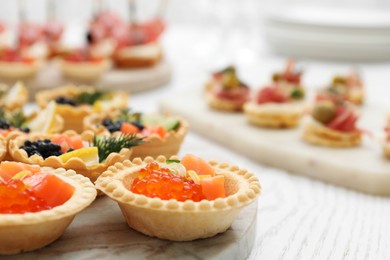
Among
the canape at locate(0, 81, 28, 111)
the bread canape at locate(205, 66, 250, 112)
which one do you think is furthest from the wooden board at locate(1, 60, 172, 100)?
the canape at locate(0, 81, 28, 111)

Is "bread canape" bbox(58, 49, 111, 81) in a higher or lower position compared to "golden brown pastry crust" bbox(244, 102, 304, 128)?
higher

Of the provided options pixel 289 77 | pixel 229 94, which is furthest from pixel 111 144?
pixel 289 77

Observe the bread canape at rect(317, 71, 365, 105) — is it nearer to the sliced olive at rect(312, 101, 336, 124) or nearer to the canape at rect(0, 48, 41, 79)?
the sliced olive at rect(312, 101, 336, 124)

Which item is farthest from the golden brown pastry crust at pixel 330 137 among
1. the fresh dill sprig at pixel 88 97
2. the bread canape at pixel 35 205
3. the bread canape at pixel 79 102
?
the bread canape at pixel 35 205

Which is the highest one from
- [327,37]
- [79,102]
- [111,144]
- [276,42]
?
[111,144]

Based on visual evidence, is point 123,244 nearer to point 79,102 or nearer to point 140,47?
point 79,102
